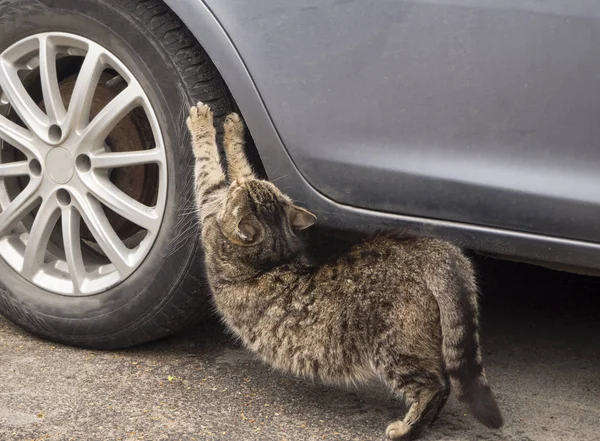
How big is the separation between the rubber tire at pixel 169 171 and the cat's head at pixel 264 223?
22 cm

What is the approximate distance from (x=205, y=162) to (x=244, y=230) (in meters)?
0.34

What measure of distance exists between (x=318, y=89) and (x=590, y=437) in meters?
1.41

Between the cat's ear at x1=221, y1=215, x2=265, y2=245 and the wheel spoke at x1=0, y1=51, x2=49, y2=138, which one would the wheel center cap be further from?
the cat's ear at x1=221, y1=215, x2=265, y2=245

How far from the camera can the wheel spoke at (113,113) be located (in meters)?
3.16

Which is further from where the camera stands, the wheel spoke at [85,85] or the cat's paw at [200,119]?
the wheel spoke at [85,85]

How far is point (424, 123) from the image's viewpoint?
2.76m

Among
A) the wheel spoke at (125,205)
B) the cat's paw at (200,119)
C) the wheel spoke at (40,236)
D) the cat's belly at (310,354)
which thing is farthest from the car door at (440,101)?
the wheel spoke at (40,236)

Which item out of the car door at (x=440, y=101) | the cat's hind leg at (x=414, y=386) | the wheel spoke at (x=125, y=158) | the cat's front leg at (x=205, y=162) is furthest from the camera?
the wheel spoke at (x=125, y=158)

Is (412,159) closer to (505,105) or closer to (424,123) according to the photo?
(424,123)

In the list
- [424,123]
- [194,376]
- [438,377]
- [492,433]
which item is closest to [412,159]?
[424,123]

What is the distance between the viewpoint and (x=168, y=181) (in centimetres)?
318

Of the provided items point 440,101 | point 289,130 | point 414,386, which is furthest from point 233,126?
point 414,386

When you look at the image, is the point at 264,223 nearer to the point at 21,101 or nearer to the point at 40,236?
the point at 40,236

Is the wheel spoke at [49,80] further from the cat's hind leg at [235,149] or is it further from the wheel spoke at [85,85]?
the cat's hind leg at [235,149]
